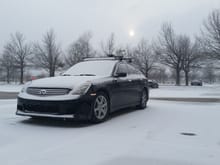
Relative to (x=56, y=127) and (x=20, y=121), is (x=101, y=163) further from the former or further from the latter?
(x=20, y=121)

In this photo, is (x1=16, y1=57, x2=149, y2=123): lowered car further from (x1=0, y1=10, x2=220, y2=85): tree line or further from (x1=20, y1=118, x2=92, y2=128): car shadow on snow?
(x1=0, y1=10, x2=220, y2=85): tree line

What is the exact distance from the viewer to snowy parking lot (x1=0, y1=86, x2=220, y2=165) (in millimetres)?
2770

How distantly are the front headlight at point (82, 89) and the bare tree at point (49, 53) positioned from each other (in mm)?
38291

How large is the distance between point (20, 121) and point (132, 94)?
9.92ft

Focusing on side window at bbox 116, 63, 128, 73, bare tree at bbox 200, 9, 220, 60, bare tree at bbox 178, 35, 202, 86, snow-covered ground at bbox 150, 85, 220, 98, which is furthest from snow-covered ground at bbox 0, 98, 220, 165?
bare tree at bbox 178, 35, 202, 86

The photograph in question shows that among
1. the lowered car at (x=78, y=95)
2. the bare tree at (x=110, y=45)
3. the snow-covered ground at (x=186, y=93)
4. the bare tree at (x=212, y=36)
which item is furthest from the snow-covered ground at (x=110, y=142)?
the bare tree at (x=110, y=45)

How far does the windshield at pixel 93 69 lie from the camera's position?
558 centimetres

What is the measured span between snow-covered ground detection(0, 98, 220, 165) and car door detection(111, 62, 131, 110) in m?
0.58

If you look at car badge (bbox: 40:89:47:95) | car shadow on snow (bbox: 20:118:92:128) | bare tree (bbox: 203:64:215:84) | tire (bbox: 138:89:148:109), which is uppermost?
bare tree (bbox: 203:64:215:84)

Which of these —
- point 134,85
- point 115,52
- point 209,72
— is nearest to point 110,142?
point 134,85

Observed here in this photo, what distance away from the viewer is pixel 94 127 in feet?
14.6

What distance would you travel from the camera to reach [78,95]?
14.4 feet

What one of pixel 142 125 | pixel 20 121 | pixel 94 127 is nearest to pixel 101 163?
pixel 94 127

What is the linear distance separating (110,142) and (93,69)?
2.69 m
